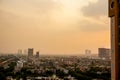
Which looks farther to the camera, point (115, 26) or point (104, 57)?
point (104, 57)

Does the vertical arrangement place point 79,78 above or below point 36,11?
below

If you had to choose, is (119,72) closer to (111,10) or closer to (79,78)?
(111,10)

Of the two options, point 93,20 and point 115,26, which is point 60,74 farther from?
point 115,26

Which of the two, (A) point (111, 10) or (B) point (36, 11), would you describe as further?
(B) point (36, 11)

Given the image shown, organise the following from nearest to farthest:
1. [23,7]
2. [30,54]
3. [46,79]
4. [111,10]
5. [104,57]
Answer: [111,10]
[46,79]
[23,7]
[104,57]
[30,54]

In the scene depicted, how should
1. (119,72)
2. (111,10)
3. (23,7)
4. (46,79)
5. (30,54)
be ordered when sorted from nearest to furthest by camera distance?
1. (119,72)
2. (111,10)
3. (46,79)
4. (23,7)
5. (30,54)

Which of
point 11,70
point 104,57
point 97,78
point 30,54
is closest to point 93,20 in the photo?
point 97,78

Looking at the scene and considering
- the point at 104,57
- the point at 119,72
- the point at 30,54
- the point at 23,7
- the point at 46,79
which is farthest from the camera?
the point at 30,54

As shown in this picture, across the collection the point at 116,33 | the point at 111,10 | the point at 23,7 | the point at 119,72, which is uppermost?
the point at 23,7

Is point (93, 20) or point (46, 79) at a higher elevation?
point (93, 20)

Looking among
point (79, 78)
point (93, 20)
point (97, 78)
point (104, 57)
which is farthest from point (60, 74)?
point (104, 57)
